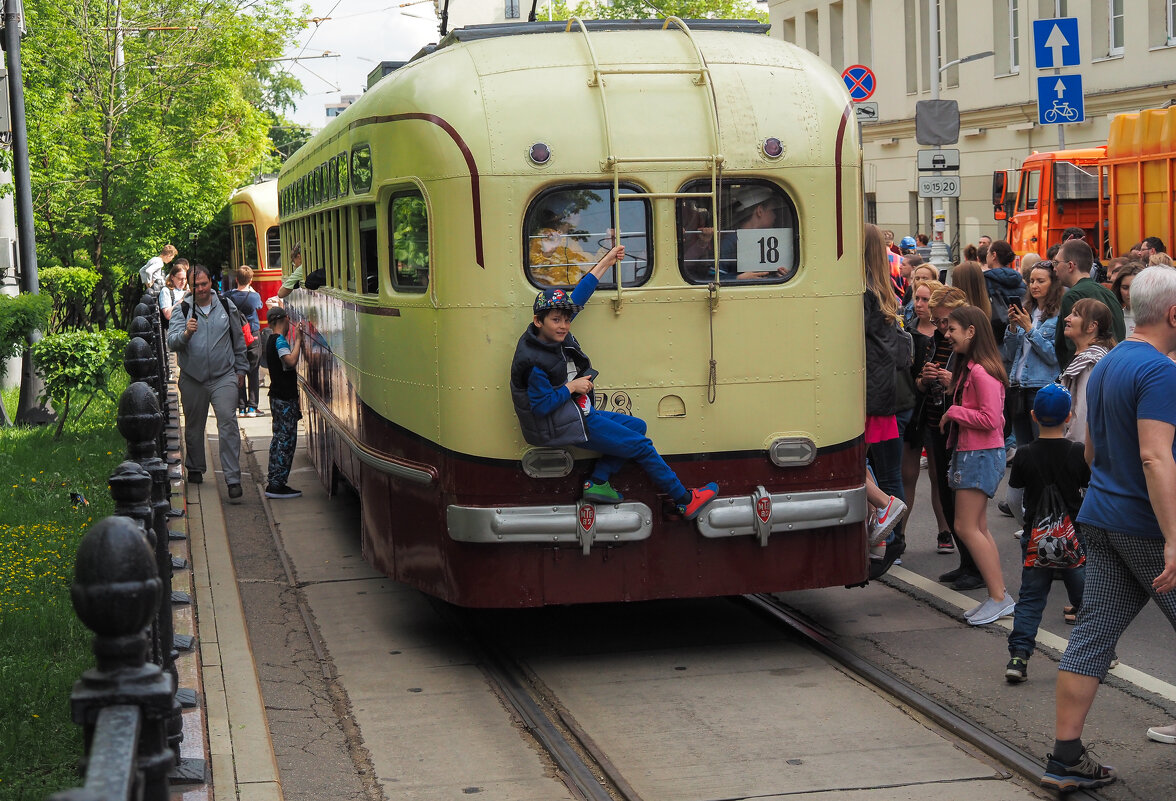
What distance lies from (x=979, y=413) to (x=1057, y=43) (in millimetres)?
11685

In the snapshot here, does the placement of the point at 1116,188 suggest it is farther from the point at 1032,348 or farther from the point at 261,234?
the point at 261,234

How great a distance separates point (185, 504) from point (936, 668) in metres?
6.88

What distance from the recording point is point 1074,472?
662cm

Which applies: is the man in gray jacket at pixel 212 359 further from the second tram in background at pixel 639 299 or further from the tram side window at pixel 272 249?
the tram side window at pixel 272 249

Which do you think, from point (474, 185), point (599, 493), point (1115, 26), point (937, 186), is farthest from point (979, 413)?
point (1115, 26)

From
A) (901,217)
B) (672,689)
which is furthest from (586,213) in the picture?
(901,217)

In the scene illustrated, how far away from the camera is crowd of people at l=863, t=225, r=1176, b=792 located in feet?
17.7

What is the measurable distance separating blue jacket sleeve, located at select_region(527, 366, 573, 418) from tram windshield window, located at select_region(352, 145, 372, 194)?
1.80 m

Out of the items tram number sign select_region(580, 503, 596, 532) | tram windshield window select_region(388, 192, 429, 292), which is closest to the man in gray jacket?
tram windshield window select_region(388, 192, 429, 292)

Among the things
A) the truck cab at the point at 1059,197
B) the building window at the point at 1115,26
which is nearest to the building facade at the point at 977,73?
the building window at the point at 1115,26

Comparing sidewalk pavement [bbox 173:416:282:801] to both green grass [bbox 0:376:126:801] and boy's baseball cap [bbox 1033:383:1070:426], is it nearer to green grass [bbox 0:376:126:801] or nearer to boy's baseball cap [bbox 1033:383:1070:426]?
green grass [bbox 0:376:126:801]

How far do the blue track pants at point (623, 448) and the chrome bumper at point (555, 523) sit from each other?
17 centimetres

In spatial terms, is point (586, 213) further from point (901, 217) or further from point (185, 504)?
point (901, 217)

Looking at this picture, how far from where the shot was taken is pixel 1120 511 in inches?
214
